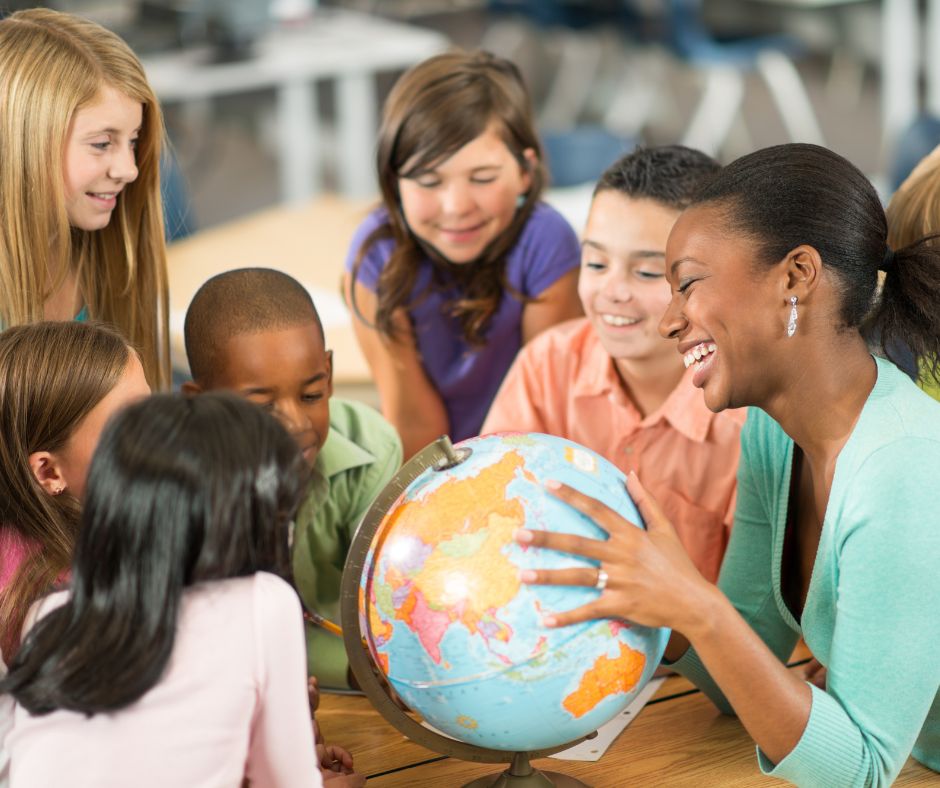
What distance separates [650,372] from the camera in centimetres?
259

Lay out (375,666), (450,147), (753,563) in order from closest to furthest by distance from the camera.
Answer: (375,666), (753,563), (450,147)

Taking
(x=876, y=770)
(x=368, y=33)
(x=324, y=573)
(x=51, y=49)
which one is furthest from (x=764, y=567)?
(x=368, y=33)

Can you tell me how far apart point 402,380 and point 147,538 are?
175cm

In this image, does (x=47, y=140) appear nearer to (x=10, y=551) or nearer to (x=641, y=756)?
(x=10, y=551)

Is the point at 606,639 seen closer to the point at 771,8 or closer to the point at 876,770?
the point at 876,770

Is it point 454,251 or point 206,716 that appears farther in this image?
point 454,251

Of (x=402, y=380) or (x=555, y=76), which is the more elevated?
(x=555, y=76)

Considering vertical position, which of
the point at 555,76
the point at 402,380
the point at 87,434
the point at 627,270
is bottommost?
the point at 402,380

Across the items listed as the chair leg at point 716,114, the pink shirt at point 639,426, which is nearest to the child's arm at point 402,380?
the pink shirt at point 639,426

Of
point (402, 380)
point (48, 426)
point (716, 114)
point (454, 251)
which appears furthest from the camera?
point (716, 114)

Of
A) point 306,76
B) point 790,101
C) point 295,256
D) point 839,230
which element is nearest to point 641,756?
point 839,230

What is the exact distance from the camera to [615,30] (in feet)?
33.5

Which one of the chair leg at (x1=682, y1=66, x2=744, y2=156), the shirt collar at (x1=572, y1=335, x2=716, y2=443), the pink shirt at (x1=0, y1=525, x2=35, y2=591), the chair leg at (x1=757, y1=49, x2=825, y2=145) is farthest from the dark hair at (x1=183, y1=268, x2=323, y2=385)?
the chair leg at (x1=757, y1=49, x2=825, y2=145)

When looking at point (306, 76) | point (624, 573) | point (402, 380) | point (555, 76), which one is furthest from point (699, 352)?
point (555, 76)
